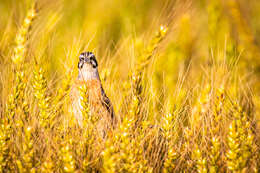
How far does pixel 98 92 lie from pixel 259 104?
0.93 m

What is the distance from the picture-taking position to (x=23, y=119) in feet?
5.36

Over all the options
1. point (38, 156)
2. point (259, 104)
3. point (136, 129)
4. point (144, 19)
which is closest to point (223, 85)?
point (259, 104)

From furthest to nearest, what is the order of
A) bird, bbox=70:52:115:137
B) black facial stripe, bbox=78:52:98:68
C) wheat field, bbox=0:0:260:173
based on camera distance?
black facial stripe, bbox=78:52:98:68 → bird, bbox=70:52:115:137 → wheat field, bbox=0:0:260:173

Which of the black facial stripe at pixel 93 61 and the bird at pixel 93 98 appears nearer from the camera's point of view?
the bird at pixel 93 98

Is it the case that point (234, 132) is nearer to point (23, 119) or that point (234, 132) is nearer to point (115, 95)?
point (115, 95)

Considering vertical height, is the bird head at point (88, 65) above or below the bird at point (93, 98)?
above

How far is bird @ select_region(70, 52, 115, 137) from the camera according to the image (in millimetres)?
1713

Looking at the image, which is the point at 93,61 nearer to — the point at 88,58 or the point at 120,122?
the point at 88,58

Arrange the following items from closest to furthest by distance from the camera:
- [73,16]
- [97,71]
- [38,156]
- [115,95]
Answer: [38,156], [115,95], [97,71], [73,16]

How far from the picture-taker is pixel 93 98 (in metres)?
1.91

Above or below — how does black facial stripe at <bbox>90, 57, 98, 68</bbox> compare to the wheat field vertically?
above

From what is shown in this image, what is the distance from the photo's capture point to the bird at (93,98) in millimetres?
1713

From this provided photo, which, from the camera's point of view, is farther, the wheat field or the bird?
the bird

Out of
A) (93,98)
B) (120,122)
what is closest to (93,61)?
(93,98)
